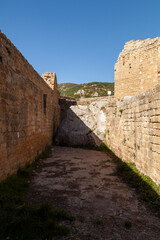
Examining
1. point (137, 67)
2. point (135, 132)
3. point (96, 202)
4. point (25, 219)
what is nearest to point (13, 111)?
point (25, 219)

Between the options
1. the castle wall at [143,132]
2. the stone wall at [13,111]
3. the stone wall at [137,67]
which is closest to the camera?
the stone wall at [13,111]

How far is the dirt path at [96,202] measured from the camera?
2.75 metres

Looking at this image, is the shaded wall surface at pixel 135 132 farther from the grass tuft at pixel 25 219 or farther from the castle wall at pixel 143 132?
the grass tuft at pixel 25 219

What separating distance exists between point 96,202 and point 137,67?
38.0 feet

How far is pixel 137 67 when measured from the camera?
13.0 metres

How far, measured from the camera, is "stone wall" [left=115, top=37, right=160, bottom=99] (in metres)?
12.1

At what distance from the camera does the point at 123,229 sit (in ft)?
9.28

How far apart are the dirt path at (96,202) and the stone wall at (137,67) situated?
865cm

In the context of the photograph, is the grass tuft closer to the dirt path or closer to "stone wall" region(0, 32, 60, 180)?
the dirt path

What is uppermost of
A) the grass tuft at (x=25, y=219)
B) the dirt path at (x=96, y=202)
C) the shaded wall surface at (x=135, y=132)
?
the shaded wall surface at (x=135, y=132)

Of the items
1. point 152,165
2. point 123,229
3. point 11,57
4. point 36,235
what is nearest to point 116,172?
point 152,165

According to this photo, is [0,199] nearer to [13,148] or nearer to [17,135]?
[13,148]

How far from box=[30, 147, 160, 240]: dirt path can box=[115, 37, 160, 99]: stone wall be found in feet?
28.4

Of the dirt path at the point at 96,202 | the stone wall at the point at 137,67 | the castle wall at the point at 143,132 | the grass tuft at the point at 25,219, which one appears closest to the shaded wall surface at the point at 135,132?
the castle wall at the point at 143,132
